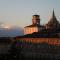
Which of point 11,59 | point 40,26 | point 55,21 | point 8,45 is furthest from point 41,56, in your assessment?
point 55,21

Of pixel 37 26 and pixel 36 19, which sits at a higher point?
pixel 36 19

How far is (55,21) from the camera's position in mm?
60062

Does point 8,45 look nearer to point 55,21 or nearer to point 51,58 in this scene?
point 51,58

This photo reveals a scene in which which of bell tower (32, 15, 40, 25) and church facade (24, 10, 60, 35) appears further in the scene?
bell tower (32, 15, 40, 25)

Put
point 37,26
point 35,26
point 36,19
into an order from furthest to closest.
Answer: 1. point 36,19
2. point 35,26
3. point 37,26

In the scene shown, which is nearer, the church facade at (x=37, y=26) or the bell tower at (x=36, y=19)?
the church facade at (x=37, y=26)

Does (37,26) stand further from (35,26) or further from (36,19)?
(36,19)

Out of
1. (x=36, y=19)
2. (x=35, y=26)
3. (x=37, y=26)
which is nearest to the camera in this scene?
(x=37, y=26)

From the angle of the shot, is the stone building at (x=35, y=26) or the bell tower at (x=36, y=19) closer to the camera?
the stone building at (x=35, y=26)

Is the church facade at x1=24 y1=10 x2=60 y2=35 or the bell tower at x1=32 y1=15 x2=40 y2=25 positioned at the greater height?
the bell tower at x1=32 y1=15 x2=40 y2=25

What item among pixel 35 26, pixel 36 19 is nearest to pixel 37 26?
pixel 35 26

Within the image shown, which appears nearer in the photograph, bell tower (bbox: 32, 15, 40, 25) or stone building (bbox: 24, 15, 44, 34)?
stone building (bbox: 24, 15, 44, 34)

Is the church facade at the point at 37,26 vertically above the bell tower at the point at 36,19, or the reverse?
the bell tower at the point at 36,19

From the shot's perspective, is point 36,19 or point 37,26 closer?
point 37,26
